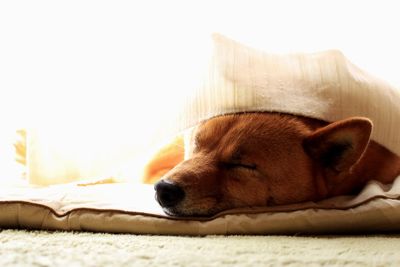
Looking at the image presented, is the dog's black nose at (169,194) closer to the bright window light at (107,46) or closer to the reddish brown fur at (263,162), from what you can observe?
the reddish brown fur at (263,162)

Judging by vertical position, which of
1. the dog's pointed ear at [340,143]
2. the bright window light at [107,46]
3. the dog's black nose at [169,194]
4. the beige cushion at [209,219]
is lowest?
the beige cushion at [209,219]

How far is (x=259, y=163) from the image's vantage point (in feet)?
4.49

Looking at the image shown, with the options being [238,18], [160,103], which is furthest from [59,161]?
[238,18]

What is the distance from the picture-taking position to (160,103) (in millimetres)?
1709

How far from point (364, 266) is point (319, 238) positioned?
0.89ft

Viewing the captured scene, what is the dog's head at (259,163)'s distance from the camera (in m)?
1.28

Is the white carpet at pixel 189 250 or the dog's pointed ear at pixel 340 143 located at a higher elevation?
the dog's pointed ear at pixel 340 143

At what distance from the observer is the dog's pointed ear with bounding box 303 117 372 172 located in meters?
1.32

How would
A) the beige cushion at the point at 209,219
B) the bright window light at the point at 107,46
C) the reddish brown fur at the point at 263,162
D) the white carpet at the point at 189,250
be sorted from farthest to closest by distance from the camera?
the bright window light at the point at 107,46 < the reddish brown fur at the point at 263,162 < the beige cushion at the point at 209,219 < the white carpet at the point at 189,250

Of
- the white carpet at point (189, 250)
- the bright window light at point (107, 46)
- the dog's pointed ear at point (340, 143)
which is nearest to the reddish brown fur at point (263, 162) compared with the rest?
the dog's pointed ear at point (340, 143)

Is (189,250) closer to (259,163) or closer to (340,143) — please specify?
(259,163)

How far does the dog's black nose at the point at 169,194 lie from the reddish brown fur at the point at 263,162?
1cm

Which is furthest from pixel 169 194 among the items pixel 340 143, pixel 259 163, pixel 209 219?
pixel 340 143

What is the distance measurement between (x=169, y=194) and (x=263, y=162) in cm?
26
